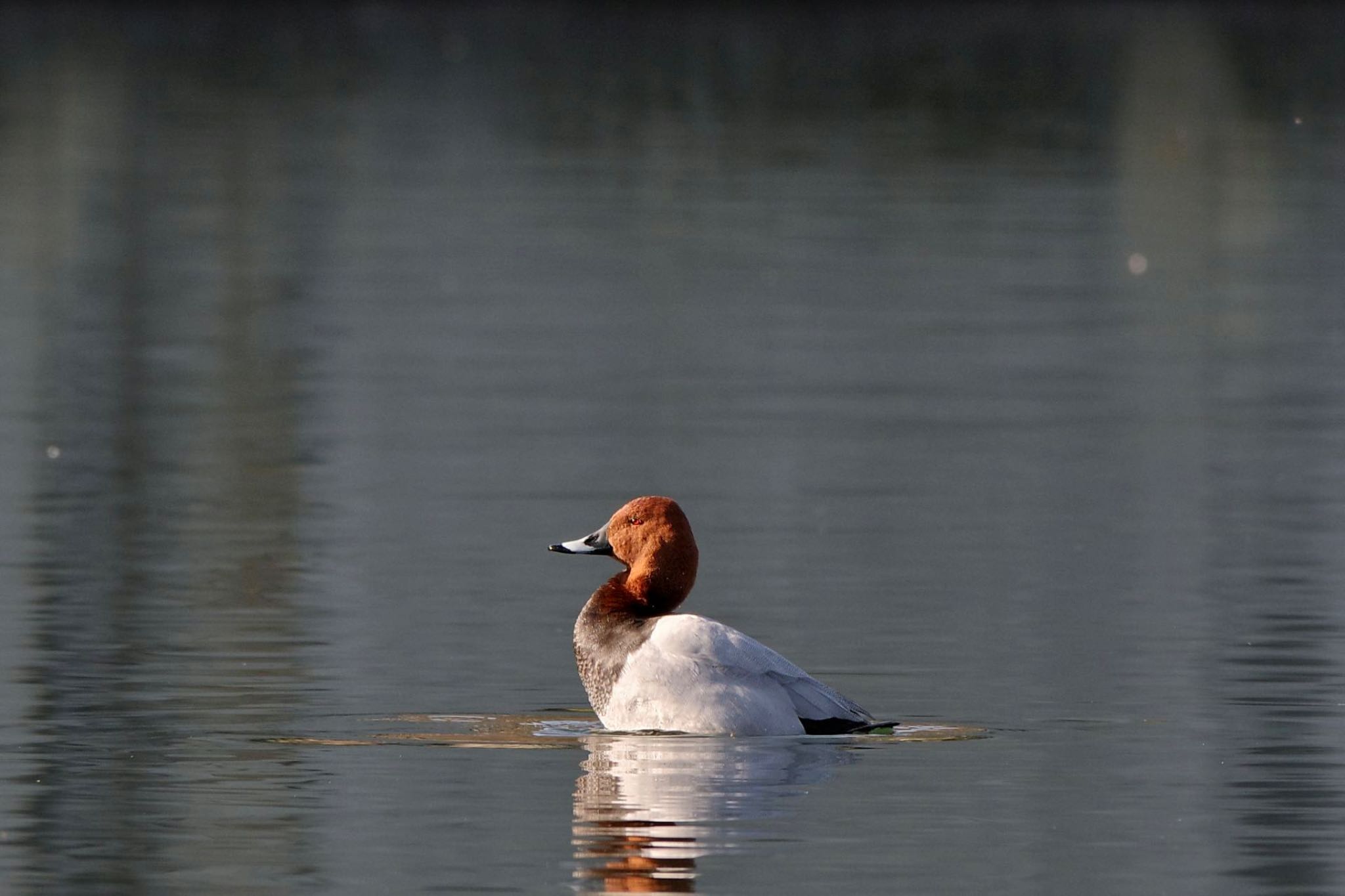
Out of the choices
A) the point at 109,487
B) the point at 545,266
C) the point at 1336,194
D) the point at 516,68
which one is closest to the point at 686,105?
the point at 516,68

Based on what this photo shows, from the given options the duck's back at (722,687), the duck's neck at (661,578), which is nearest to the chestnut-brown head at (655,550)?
the duck's neck at (661,578)

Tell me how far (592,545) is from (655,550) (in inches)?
11.7

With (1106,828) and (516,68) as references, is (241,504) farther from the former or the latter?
(516,68)

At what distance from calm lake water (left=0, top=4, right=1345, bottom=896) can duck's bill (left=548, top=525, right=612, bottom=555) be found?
544mm

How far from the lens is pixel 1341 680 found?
11695 millimetres

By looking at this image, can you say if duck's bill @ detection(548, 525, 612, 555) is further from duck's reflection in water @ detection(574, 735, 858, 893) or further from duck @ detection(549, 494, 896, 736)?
duck's reflection in water @ detection(574, 735, 858, 893)

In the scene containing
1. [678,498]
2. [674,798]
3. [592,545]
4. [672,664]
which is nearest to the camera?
[674,798]

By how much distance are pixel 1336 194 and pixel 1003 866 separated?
2900 centimetres

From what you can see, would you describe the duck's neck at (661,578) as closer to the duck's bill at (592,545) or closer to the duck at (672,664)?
the duck at (672,664)

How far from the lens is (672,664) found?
411 inches

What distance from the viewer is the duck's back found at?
10328 mm

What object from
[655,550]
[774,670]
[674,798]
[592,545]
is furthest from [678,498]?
[674,798]

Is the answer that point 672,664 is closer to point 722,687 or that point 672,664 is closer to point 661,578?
point 722,687

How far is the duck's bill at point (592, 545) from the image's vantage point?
1111cm
